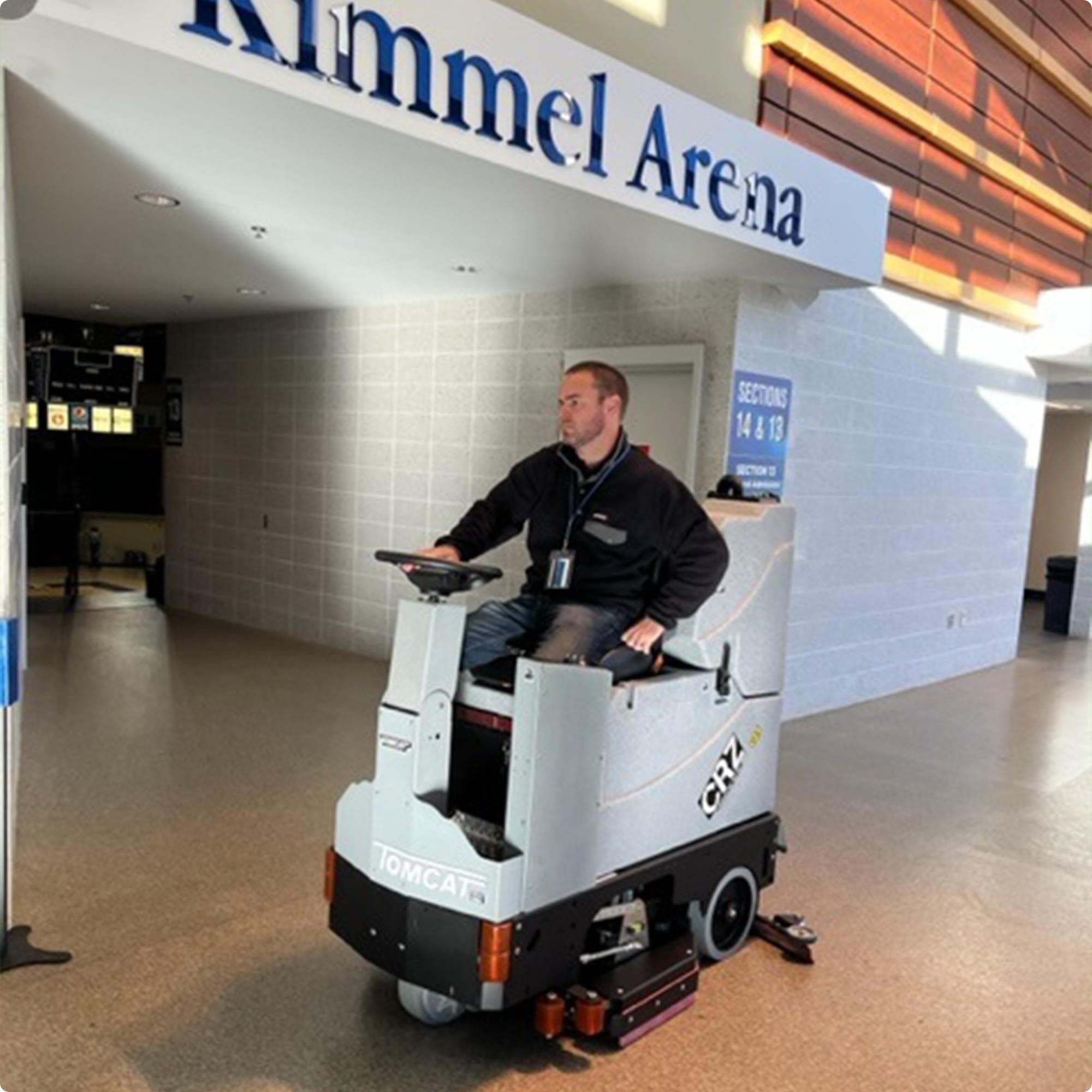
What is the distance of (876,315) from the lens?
226 inches

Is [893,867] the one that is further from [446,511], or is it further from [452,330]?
[452,330]

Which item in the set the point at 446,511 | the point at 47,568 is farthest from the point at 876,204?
the point at 47,568

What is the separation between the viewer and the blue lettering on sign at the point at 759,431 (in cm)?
479

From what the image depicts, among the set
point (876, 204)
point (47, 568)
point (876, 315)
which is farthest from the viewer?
point (47, 568)

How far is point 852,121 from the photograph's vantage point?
17.0ft

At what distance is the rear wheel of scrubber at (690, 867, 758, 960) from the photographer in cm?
279

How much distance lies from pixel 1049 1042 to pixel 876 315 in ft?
14.0

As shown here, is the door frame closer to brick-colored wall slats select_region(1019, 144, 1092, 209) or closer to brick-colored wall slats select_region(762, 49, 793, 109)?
brick-colored wall slats select_region(762, 49, 793, 109)

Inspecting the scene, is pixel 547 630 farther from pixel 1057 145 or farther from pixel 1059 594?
pixel 1059 594

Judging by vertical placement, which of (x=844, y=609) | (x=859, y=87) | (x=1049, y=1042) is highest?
(x=859, y=87)

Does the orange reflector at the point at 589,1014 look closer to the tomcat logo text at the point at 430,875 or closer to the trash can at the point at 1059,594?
the tomcat logo text at the point at 430,875

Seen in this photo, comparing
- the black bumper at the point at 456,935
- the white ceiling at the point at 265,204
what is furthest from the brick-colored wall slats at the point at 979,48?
the black bumper at the point at 456,935

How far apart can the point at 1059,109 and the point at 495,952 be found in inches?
303

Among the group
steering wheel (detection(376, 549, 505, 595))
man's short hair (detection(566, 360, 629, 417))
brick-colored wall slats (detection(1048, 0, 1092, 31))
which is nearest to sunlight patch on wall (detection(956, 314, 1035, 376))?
brick-colored wall slats (detection(1048, 0, 1092, 31))
